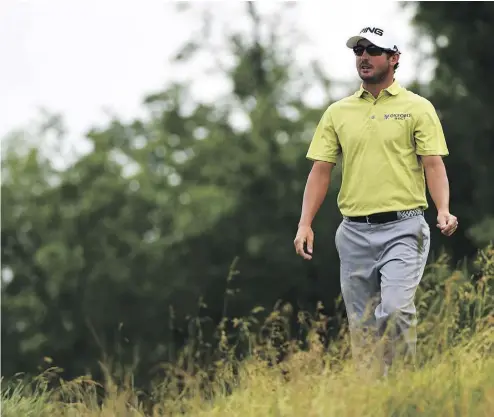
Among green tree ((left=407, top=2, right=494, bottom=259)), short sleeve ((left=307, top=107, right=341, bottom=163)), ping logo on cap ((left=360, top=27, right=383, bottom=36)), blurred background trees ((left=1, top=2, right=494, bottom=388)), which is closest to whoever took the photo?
ping logo on cap ((left=360, top=27, right=383, bottom=36))

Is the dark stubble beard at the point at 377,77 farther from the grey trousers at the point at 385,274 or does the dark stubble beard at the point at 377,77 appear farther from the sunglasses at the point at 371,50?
the grey trousers at the point at 385,274

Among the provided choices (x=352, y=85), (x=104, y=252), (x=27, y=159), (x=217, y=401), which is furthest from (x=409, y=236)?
(x=27, y=159)

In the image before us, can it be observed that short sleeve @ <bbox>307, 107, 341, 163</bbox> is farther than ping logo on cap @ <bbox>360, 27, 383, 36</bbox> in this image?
Yes

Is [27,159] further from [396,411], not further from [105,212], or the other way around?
[396,411]

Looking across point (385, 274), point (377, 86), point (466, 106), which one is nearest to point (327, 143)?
point (377, 86)

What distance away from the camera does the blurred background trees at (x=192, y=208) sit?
19.9 m

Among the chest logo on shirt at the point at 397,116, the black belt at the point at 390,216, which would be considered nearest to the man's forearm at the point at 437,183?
the black belt at the point at 390,216

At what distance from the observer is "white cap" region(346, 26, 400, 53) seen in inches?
201

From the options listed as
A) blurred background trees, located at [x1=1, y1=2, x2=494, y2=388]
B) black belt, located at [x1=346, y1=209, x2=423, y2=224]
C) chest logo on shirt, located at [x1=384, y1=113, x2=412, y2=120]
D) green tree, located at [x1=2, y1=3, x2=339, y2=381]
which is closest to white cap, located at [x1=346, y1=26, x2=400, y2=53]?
chest logo on shirt, located at [x1=384, y1=113, x2=412, y2=120]

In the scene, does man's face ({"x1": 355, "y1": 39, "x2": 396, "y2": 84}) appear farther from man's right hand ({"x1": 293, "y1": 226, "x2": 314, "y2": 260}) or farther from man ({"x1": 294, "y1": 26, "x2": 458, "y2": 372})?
man's right hand ({"x1": 293, "y1": 226, "x2": 314, "y2": 260})

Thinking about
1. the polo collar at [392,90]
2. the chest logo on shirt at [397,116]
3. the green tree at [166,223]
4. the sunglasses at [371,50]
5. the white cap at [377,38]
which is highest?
the white cap at [377,38]

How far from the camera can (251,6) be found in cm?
2561

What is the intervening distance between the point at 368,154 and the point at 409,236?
1.55 ft

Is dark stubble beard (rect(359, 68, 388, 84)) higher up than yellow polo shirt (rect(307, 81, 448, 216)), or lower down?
higher up
